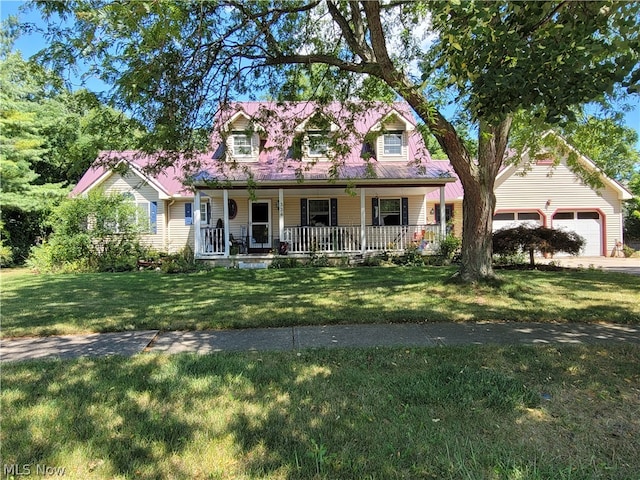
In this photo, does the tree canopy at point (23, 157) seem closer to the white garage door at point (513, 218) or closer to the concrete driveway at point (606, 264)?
the concrete driveway at point (606, 264)

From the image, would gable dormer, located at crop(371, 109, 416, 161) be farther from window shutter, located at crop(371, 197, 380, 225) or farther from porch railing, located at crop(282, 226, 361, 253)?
porch railing, located at crop(282, 226, 361, 253)

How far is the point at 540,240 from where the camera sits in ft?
41.7

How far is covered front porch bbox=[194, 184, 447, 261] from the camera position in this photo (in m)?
16.1

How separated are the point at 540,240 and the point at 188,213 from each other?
15434 mm

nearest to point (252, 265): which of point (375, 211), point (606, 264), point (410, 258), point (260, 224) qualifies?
point (260, 224)

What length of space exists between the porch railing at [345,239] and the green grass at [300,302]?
520 cm

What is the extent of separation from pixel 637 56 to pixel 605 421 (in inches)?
115

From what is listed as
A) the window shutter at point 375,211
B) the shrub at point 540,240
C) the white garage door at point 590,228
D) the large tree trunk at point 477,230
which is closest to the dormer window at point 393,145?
the window shutter at point 375,211

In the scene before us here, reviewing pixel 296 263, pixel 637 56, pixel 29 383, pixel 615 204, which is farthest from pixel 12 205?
pixel 615 204

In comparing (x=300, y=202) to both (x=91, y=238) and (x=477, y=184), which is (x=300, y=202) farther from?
(x=477, y=184)

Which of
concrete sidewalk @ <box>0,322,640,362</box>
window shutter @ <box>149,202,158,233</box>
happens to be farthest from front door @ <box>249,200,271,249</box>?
concrete sidewalk @ <box>0,322,640,362</box>

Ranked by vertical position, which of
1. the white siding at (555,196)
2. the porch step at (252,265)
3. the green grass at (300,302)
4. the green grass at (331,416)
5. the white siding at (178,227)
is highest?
the white siding at (555,196)

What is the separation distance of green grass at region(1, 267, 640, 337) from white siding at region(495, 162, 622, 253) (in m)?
10.1

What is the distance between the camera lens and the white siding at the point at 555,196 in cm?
2019
